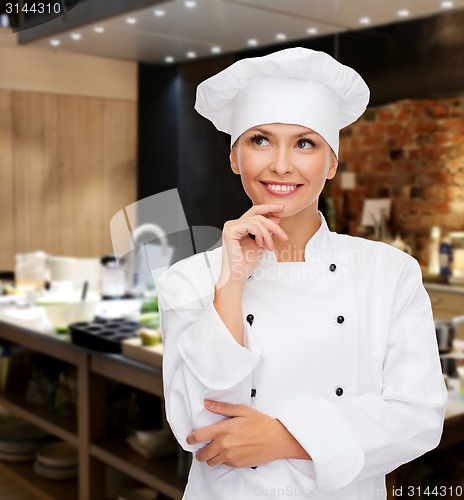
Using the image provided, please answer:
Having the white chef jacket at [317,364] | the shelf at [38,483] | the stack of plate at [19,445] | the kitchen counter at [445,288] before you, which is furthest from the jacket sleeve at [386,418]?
the kitchen counter at [445,288]

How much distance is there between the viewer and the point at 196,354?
34.0 inches

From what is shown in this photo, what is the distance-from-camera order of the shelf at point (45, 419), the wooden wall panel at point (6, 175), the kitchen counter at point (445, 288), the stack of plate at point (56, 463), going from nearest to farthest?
the shelf at point (45, 419), the stack of plate at point (56, 463), the kitchen counter at point (445, 288), the wooden wall panel at point (6, 175)

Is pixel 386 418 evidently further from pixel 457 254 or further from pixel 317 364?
pixel 457 254

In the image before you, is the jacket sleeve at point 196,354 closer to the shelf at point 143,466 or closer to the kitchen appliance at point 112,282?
the shelf at point 143,466

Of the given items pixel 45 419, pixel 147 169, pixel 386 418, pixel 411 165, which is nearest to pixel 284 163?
pixel 386 418

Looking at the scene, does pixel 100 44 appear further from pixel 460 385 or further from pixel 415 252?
pixel 460 385

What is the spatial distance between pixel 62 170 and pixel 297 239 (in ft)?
12.8

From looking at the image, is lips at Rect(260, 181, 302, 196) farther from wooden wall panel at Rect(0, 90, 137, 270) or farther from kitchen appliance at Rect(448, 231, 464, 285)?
wooden wall panel at Rect(0, 90, 137, 270)

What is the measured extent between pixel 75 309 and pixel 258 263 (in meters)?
1.58

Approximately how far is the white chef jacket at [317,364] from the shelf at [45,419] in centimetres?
140

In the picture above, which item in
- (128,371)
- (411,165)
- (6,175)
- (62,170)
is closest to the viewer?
(128,371)

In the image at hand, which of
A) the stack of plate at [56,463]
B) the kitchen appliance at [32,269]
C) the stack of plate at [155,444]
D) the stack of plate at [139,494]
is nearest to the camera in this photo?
the stack of plate at [155,444]

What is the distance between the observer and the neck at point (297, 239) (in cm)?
97

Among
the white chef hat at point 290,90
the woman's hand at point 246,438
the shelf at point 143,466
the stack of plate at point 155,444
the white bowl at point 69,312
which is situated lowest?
the shelf at point 143,466
